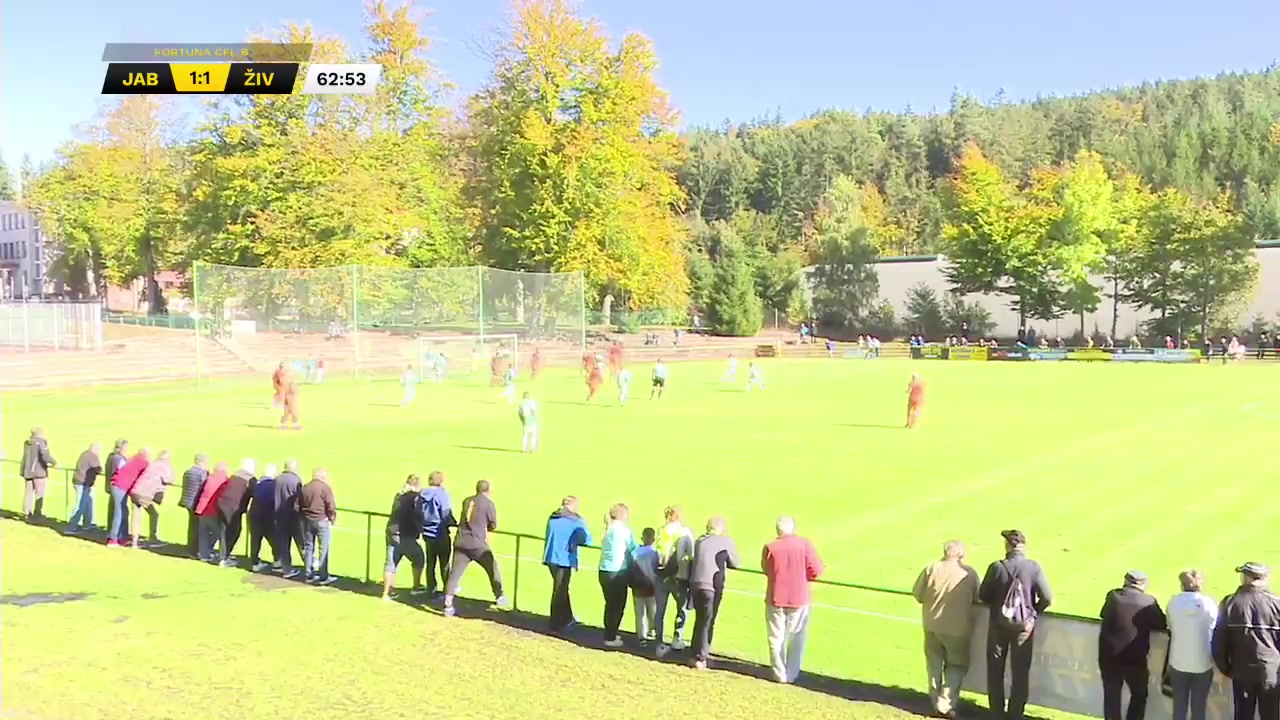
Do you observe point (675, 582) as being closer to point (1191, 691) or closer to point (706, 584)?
point (706, 584)

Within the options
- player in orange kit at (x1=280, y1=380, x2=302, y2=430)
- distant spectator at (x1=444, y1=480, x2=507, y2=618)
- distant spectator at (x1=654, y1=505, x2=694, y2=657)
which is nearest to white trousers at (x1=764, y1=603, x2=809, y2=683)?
distant spectator at (x1=654, y1=505, x2=694, y2=657)

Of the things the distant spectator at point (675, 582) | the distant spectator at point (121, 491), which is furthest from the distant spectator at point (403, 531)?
the distant spectator at point (121, 491)

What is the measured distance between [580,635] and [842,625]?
280 cm

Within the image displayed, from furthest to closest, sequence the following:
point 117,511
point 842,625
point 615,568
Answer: point 117,511
point 842,625
point 615,568

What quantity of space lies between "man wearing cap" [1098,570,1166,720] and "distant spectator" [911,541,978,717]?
3.55 ft

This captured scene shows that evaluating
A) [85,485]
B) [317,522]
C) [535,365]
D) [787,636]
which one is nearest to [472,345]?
[535,365]

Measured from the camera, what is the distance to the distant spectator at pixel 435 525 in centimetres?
1287

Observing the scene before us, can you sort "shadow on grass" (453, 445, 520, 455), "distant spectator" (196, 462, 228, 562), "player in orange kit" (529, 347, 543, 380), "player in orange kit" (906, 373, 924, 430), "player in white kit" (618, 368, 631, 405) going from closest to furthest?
"distant spectator" (196, 462, 228, 562) → "shadow on grass" (453, 445, 520, 455) → "player in orange kit" (906, 373, 924, 430) → "player in white kit" (618, 368, 631, 405) → "player in orange kit" (529, 347, 543, 380)

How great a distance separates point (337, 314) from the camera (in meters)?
45.3

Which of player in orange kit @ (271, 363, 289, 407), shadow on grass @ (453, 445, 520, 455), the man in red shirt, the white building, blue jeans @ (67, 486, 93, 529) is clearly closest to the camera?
the man in red shirt

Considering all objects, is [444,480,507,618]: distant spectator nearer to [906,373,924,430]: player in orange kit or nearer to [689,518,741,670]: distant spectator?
[689,518,741,670]: distant spectator

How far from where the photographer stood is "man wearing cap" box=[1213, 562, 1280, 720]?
7.97m

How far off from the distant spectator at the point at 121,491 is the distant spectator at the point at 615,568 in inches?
325

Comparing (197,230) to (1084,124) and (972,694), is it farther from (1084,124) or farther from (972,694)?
(1084,124)
